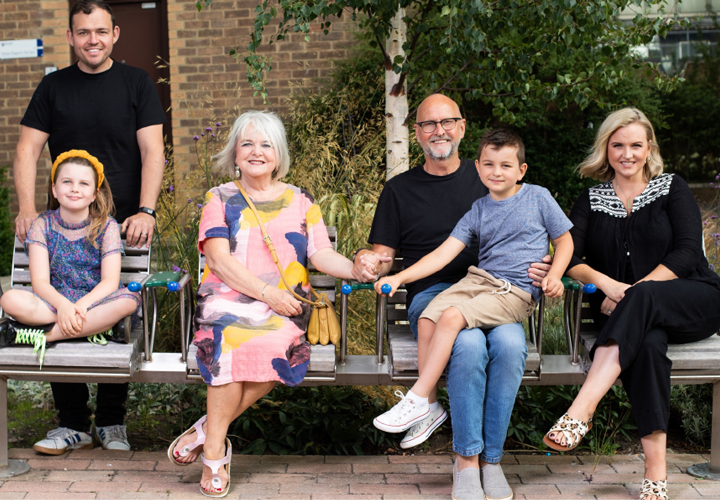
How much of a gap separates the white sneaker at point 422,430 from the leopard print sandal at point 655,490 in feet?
2.72

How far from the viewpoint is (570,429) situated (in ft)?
8.92

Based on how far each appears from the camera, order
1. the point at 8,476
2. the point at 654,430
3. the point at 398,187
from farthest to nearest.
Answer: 1. the point at 398,187
2. the point at 8,476
3. the point at 654,430

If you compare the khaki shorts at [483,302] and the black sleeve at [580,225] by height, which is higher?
the black sleeve at [580,225]

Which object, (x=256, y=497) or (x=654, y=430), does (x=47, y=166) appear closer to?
(x=256, y=497)

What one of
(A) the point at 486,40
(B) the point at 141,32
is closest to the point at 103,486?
(A) the point at 486,40

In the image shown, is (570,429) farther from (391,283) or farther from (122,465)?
(122,465)

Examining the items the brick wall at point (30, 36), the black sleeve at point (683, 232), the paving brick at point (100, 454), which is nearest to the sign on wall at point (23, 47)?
the brick wall at point (30, 36)

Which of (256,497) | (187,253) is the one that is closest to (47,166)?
(187,253)

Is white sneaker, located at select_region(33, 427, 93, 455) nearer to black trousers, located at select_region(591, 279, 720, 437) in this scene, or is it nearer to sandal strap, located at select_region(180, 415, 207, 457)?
sandal strap, located at select_region(180, 415, 207, 457)

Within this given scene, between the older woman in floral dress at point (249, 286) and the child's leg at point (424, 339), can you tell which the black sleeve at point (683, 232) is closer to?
the child's leg at point (424, 339)

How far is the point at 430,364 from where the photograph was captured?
285cm

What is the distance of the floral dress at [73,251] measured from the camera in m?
3.22

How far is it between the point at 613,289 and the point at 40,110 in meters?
2.88

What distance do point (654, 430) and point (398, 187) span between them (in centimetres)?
154
